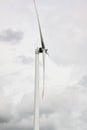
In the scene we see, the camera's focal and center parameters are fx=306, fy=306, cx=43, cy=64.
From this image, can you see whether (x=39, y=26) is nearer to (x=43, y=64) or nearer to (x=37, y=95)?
(x=43, y=64)

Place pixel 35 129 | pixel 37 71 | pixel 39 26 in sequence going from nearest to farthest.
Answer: pixel 35 129 → pixel 37 71 → pixel 39 26

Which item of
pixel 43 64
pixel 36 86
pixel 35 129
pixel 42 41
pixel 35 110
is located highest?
pixel 42 41

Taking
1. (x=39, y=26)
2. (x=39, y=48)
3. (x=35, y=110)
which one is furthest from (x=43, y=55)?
(x=35, y=110)

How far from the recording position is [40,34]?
87.2 metres

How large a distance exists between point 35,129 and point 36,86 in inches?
440

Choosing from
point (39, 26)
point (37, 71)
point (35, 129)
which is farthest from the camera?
point (39, 26)

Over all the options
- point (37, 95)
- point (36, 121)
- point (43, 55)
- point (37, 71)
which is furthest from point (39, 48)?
point (36, 121)

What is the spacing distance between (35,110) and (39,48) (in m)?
17.5

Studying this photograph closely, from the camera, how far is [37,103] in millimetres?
78250

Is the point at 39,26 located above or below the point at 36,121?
above

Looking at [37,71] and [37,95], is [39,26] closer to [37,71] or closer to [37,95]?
[37,71]

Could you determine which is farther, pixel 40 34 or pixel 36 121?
pixel 40 34

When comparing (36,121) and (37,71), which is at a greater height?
(37,71)

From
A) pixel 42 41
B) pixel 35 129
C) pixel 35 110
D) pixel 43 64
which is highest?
pixel 42 41
